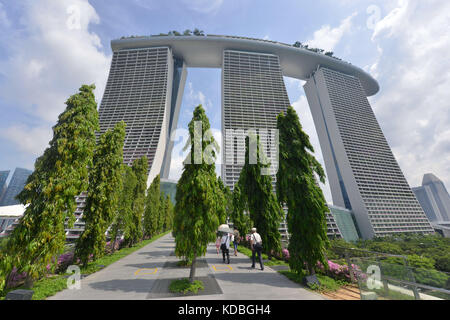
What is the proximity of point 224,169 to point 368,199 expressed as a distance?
160ft

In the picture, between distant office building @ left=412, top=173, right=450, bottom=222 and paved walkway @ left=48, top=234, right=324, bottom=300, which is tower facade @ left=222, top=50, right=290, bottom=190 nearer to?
paved walkway @ left=48, top=234, right=324, bottom=300

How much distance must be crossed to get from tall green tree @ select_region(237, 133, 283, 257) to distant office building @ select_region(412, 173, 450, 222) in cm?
21060

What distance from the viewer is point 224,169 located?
161 feet

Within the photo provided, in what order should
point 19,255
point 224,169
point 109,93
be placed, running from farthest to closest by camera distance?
point 109,93
point 224,169
point 19,255

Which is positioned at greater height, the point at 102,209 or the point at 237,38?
the point at 237,38

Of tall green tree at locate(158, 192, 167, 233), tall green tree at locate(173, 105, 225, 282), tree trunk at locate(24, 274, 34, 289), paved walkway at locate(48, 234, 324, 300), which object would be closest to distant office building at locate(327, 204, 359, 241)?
tall green tree at locate(158, 192, 167, 233)

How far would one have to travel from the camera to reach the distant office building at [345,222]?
5152cm

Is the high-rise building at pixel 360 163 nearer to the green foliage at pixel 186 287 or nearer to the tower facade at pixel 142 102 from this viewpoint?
the green foliage at pixel 186 287

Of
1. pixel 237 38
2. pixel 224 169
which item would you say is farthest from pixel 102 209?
pixel 237 38

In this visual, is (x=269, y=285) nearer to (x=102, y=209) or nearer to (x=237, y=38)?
(x=102, y=209)

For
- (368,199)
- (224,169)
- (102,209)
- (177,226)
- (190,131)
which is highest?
(224,169)

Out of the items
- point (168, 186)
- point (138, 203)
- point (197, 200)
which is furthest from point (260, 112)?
point (197, 200)

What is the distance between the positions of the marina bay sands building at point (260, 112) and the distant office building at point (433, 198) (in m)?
138

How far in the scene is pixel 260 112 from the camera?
6209cm
